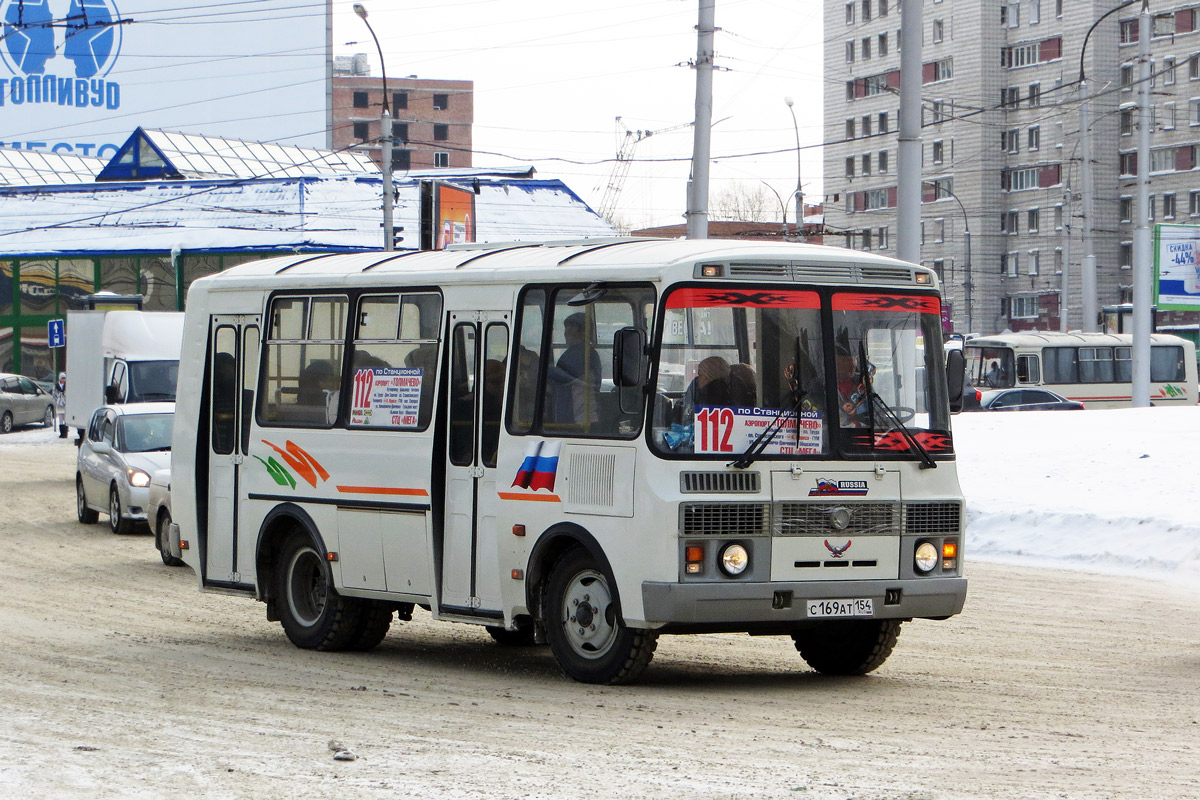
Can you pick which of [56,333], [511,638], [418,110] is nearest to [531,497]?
[511,638]

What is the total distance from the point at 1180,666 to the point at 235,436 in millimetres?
6619

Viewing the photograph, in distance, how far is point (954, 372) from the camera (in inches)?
412

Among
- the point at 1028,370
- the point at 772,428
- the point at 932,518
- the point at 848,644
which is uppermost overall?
the point at 1028,370

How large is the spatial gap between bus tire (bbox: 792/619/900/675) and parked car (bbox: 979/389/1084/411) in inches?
1362

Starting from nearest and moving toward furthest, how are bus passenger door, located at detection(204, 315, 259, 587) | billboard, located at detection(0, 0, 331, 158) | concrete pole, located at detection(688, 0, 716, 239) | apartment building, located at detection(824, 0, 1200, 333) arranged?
1. bus passenger door, located at detection(204, 315, 259, 587)
2. concrete pole, located at detection(688, 0, 716, 239)
3. billboard, located at detection(0, 0, 331, 158)
4. apartment building, located at detection(824, 0, 1200, 333)

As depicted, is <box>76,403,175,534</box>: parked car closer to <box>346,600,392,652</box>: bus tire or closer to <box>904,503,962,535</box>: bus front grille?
<box>346,600,392,652</box>: bus tire

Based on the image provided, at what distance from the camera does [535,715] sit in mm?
8906

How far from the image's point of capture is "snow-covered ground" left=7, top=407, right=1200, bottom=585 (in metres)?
17.9

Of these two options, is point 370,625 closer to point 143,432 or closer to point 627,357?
point 627,357

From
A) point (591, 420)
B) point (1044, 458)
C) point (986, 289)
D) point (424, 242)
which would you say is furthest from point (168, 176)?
point (986, 289)

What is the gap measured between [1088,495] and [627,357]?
12.3 metres

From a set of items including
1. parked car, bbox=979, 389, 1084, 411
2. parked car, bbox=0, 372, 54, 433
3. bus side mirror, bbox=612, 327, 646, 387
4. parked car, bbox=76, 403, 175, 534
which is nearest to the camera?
bus side mirror, bbox=612, 327, 646, 387

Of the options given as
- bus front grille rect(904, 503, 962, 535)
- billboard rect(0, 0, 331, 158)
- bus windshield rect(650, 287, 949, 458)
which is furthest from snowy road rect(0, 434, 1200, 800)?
billboard rect(0, 0, 331, 158)

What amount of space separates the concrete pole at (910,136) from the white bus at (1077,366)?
113 ft
